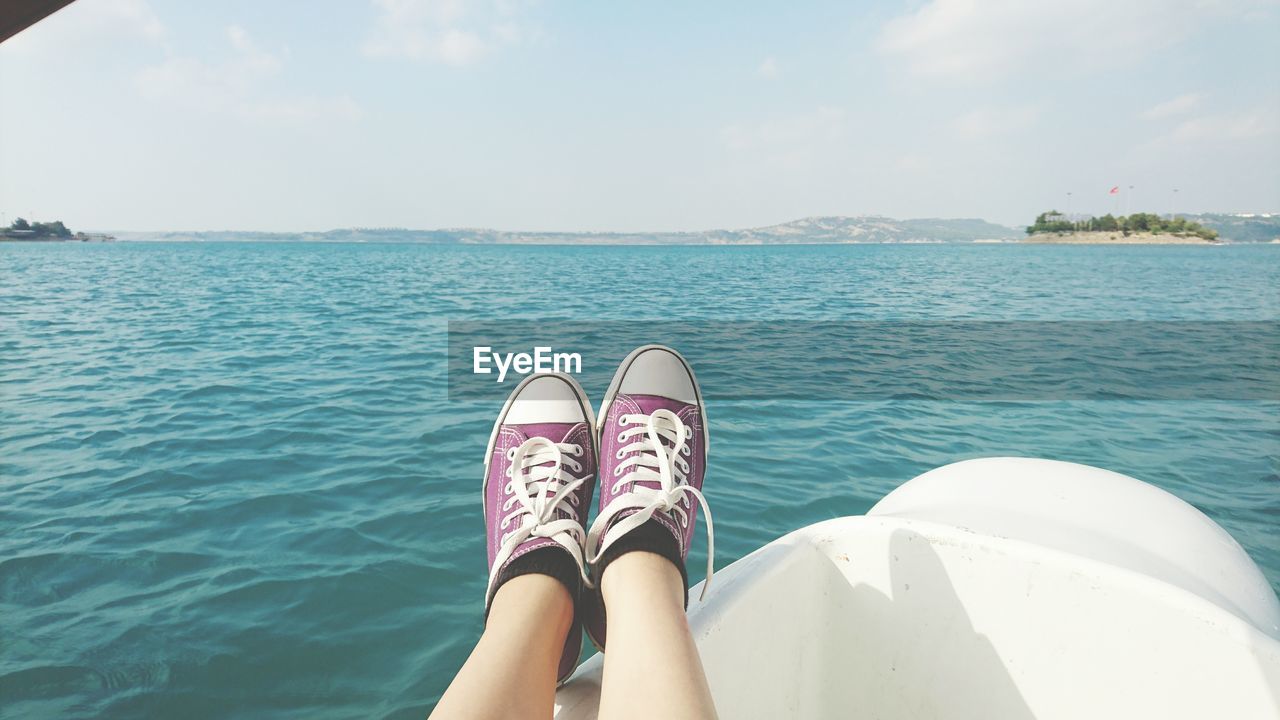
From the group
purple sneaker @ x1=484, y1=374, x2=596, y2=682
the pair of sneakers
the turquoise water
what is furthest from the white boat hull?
the turquoise water

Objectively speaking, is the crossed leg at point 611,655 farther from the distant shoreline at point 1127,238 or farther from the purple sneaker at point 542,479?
the distant shoreline at point 1127,238

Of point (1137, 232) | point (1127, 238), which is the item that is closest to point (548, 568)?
point (1127, 238)

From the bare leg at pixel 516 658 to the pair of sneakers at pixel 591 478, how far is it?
0.15 feet

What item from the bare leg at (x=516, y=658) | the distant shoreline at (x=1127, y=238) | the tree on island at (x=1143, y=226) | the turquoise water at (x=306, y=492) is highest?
the tree on island at (x=1143, y=226)

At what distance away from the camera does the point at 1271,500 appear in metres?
4.31

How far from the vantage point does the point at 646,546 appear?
1.36 m

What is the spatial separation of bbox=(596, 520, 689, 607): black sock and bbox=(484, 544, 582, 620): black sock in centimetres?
6

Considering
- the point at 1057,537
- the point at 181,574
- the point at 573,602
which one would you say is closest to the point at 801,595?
the point at 573,602

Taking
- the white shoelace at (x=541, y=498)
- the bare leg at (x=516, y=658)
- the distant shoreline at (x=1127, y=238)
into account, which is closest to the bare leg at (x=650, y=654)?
the bare leg at (x=516, y=658)

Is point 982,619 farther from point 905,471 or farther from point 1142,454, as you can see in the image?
point 1142,454

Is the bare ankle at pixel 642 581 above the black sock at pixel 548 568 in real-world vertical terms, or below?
above

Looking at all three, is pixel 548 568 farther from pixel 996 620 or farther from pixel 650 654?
pixel 996 620

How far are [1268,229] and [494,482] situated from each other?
154 metres

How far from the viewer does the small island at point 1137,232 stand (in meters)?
82.5
